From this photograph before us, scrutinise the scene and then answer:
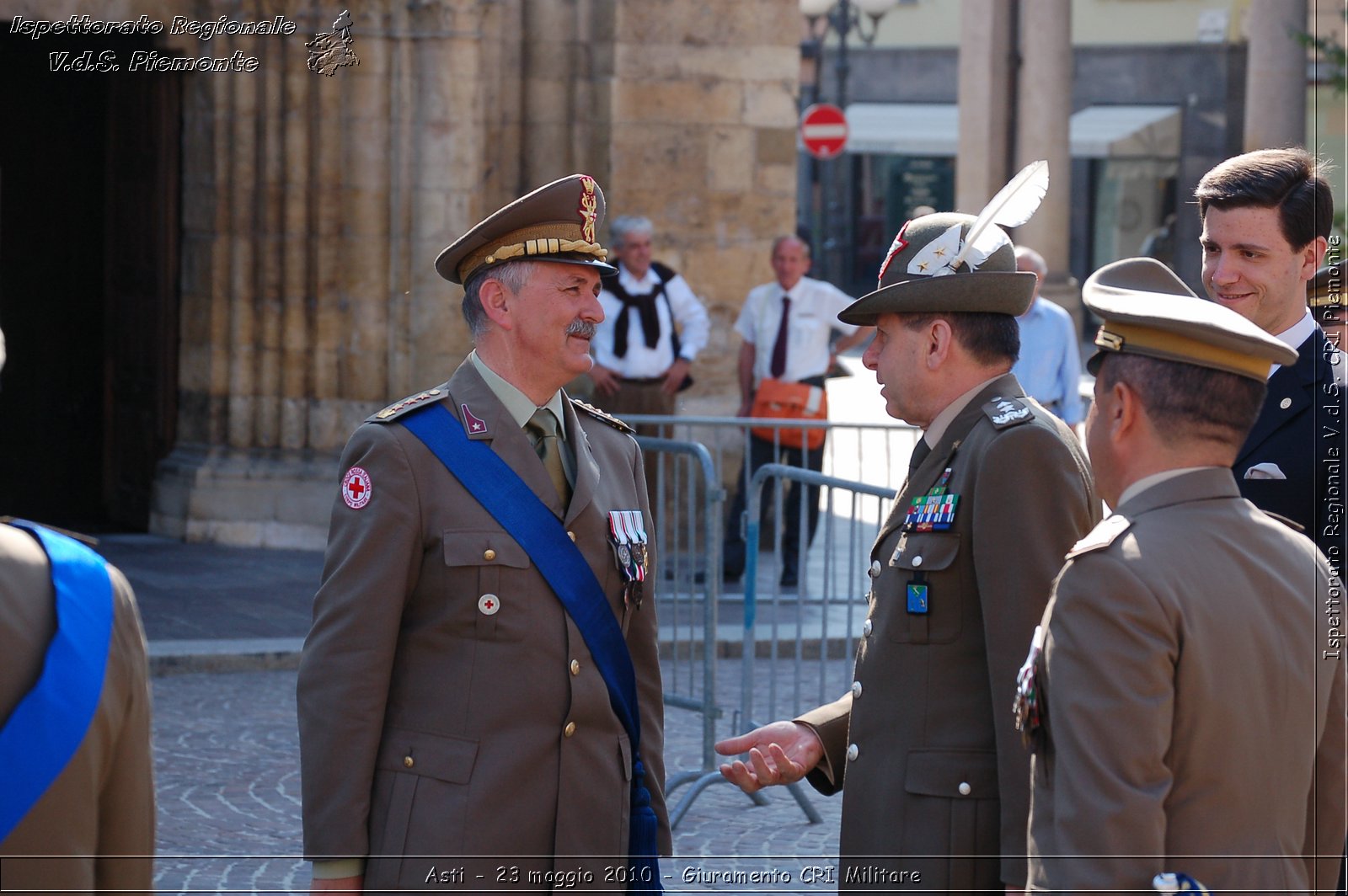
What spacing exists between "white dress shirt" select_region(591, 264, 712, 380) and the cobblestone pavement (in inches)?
116

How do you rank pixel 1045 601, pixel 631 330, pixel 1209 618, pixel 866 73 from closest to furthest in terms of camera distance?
pixel 1209 618 → pixel 1045 601 → pixel 631 330 → pixel 866 73

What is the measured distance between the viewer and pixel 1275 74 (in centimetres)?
1864

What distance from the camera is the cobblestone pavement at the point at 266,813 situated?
5.54 metres

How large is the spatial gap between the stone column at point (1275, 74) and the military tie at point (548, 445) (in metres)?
16.1

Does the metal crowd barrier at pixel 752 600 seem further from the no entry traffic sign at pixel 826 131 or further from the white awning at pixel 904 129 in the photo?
the white awning at pixel 904 129

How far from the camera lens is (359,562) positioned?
10.4 feet

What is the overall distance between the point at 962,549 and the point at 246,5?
8.43m

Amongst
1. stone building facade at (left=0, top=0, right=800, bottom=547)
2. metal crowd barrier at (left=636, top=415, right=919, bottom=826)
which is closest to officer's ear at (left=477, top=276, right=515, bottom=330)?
metal crowd barrier at (left=636, top=415, right=919, bottom=826)

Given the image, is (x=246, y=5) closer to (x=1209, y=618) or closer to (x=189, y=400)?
(x=189, y=400)

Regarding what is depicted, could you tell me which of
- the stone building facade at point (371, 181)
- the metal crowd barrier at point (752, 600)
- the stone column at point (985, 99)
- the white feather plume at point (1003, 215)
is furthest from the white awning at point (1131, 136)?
the white feather plume at point (1003, 215)

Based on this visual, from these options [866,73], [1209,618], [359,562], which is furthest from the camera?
[866,73]

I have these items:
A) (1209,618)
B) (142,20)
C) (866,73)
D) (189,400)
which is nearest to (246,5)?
(142,20)

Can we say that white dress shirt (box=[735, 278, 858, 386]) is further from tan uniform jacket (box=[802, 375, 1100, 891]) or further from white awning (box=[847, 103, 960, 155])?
white awning (box=[847, 103, 960, 155])

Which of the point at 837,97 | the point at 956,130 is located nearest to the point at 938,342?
the point at 837,97
